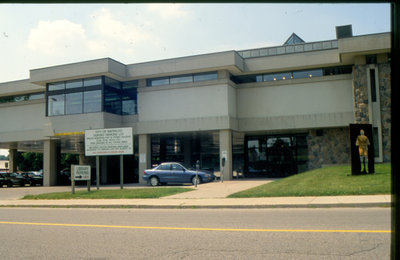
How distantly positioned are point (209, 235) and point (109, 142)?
15308 mm

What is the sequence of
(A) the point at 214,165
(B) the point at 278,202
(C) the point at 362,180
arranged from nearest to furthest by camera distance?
(B) the point at 278,202, (C) the point at 362,180, (A) the point at 214,165

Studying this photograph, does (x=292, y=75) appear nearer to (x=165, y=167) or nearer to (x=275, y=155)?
(x=275, y=155)

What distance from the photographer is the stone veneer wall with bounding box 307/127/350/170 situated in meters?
28.7

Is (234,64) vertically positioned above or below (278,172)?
above

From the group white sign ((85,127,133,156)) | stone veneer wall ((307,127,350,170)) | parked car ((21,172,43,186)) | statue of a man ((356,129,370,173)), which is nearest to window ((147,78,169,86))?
white sign ((85,127,133,156))

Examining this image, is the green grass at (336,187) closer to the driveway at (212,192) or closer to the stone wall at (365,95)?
the driveway at (212,192)

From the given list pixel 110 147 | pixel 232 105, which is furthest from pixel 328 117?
pixel 110 147

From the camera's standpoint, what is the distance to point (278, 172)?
32.0 metres

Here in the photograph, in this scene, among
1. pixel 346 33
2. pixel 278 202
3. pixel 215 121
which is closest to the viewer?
pixel 278 202

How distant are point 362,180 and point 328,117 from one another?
1321cm

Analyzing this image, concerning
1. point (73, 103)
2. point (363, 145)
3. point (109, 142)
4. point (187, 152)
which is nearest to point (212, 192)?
point (109, 142)

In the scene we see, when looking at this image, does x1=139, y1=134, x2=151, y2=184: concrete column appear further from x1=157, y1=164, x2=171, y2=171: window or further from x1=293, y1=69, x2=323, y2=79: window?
x1=293, y1=69, x2=323, y2=79: window

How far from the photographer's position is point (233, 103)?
99.5 feet

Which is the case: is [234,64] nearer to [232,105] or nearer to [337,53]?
[232,105]
